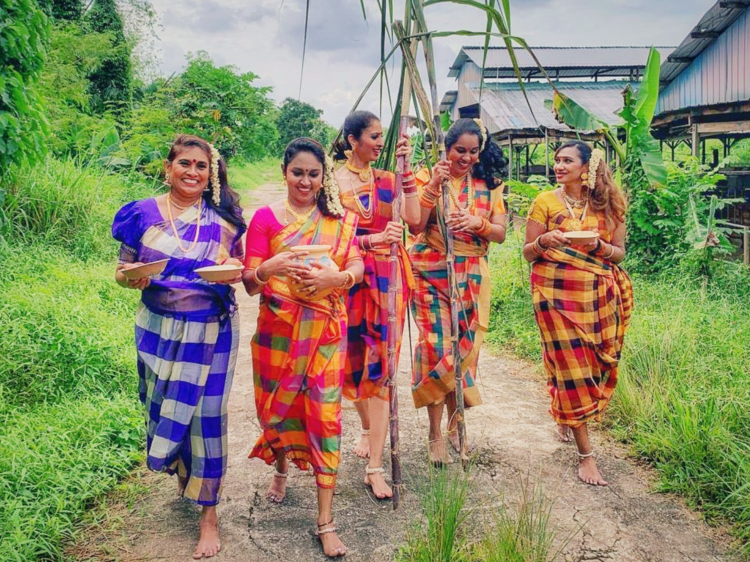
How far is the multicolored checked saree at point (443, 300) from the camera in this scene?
12.0ft

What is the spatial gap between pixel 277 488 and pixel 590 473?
1.74 metres

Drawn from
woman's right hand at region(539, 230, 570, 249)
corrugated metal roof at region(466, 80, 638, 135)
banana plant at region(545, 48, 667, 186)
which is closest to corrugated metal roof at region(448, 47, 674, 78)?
corrugated metal roof at region(466, 80, 638, 135)

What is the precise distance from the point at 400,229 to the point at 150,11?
27802mm

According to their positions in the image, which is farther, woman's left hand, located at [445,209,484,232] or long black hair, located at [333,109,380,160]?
woman's left hand, located at [445,209,484,232]

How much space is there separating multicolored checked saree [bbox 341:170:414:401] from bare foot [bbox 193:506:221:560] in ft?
3.17

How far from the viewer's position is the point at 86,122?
11680 mm

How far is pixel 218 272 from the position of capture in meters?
2.56

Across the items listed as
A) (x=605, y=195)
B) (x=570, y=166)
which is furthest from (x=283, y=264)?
(x=605, y=195)

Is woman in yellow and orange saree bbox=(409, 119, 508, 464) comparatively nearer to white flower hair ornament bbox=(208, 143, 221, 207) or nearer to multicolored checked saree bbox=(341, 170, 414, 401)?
multicolored checked saree bbox=(341, 170, 414, 401)

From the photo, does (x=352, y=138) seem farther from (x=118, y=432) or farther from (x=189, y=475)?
(x=118, y=432)

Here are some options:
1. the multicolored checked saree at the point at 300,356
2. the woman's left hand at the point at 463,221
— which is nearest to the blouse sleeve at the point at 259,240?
the multicolored checked saree at the point at 300,356

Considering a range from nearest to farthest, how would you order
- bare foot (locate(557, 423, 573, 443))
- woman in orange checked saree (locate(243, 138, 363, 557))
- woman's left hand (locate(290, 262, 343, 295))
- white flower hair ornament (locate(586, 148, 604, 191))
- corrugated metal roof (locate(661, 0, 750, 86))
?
1. woman's left hand (locate(290, 262, 343, 295))
2. woman in orange checked saree (locate(243, 138, 363, 557))
3. white flower hair ornament (locate(586, 148, 604, 191))
4. bare foot (locate(557, 423, 573, 443))
5. corrugated metal roof (locate(661, 0, 750, 86))

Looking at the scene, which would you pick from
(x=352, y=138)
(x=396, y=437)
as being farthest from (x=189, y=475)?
(x=352, y=138)

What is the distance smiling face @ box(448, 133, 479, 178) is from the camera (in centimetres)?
357
